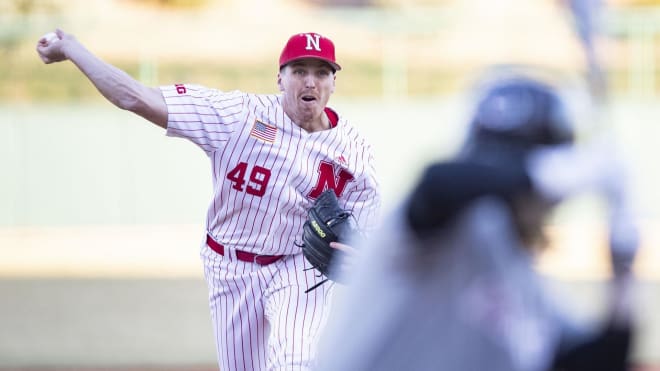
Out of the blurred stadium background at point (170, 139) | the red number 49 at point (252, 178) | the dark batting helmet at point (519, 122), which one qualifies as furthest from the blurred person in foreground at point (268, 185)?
the blurred stadium background at point (170, 139)

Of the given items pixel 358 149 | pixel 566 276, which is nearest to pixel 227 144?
pixel 358 149

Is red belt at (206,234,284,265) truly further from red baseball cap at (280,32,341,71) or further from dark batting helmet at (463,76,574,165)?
dark batting helmet at (463,76,574,165)

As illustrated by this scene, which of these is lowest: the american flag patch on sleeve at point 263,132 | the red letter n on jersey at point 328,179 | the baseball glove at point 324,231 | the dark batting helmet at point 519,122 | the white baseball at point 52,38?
the baseball glove at point 324,231

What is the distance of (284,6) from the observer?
2723 cm

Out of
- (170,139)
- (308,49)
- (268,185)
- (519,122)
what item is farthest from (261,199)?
(170,139)

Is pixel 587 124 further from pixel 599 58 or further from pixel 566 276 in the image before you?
pixel 566 276

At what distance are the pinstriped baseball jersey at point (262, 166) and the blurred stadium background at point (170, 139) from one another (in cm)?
497

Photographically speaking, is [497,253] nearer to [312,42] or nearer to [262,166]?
[262,166]

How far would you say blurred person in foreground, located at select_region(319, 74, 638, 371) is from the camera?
225cm

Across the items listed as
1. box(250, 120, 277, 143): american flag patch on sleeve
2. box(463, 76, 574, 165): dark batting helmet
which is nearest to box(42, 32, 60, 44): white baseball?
box(250, 120, 277, 143): american flag patch on sleeve

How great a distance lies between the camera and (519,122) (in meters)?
2.33

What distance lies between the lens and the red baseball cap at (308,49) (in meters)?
5.25

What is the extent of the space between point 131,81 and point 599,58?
302 centimetres

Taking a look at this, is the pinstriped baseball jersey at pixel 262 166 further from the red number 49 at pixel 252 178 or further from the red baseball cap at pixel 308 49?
the red baseball cap at pixel 308 49
